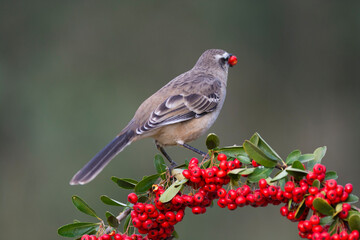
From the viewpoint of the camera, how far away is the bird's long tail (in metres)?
2.86

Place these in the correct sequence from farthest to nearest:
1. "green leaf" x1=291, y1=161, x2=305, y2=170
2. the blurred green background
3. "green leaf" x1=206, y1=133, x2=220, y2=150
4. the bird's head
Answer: the blurred green background, the bird's head, "green leaf" x1=206, y1=133, x2=220, y2=150, "green leaf" x1=291, y1=161, x2=305, y2=170

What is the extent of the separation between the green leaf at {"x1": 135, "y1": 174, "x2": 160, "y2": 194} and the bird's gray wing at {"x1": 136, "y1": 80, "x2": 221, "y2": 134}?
1139 millimetres

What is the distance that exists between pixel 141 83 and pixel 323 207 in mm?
5342

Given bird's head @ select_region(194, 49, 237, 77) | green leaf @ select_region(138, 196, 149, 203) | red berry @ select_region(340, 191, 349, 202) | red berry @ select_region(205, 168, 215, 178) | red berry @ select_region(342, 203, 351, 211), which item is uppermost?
bird's head @ select_region(194, 49, 237, 77)

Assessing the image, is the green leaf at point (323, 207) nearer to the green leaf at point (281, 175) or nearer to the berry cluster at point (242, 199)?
the berry cluster at point (242, 199)

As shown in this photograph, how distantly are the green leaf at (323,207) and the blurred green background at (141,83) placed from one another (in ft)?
14.2

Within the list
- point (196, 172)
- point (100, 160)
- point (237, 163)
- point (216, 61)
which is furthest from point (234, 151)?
point (216, 61)

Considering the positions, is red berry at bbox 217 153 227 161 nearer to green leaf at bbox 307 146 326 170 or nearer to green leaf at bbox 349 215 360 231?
Answer: green leaf at bbox 307 146 326 170

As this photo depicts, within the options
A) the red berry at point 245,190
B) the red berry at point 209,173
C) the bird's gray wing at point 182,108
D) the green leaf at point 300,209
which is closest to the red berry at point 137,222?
the red berry at point 209,173

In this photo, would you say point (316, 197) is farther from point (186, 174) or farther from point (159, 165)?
point (159, 165)

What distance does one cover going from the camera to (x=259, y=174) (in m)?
2.18

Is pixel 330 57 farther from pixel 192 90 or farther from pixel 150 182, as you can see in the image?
pixel 150 182

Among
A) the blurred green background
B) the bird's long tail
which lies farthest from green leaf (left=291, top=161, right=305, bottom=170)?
the blurred green background

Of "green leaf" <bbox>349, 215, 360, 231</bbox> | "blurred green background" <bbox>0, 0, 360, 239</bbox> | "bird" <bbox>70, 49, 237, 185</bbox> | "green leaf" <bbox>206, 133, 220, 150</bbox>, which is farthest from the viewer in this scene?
"blurred green background" <bbox>0, 0, 360, 239</bbox>
